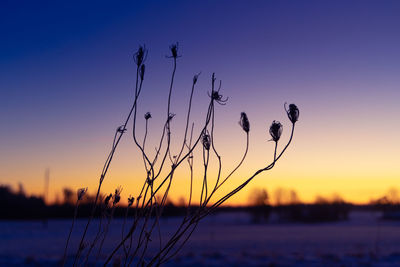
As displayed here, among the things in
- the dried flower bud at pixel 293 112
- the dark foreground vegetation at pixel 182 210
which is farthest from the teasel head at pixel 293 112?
the dark foreground vegetation at pixel 182 210

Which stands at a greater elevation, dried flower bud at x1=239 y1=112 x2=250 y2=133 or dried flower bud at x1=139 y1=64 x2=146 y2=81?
dried flower bud at x1=139 y1=64 x2=146 y2=81

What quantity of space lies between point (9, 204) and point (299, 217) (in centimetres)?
4920

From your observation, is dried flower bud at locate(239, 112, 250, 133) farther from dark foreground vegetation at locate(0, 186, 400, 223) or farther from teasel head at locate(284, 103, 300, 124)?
dark foreground vegetation at locate(0, 186, 400, 223)

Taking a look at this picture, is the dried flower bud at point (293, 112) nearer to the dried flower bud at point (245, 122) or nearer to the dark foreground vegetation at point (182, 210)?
the dried flower bud at point (245, 122)

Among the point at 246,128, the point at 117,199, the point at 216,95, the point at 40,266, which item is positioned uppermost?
the point at 216,95

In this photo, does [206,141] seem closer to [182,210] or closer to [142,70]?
[142,70]

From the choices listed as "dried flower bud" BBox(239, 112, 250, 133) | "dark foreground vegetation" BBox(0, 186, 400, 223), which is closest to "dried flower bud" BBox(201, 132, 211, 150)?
"dried flower bud" BBox(239, 112, 250, 133)

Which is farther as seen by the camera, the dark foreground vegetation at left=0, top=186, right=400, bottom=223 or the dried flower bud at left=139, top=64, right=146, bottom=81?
the dark foreground vegetation at left=0, top=186, right=400, bottom=223

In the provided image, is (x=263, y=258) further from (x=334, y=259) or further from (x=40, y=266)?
(x=40, y=266)

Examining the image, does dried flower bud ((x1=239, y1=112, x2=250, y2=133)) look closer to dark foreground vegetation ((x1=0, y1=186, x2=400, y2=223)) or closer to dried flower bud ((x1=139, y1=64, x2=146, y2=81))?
dried flower bud ((x1=139, y1=64, x2=146, y2=81))

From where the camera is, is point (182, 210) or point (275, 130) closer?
point (275, 130)

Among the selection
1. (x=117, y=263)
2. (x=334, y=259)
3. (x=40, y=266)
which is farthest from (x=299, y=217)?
(x=117, y=263)

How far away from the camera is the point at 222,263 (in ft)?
45.2

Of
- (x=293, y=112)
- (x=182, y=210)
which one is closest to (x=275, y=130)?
(x=293, y=112)
